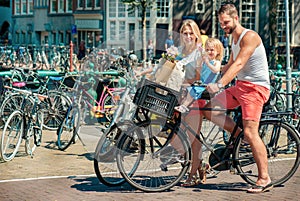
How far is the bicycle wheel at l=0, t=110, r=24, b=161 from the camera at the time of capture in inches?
365

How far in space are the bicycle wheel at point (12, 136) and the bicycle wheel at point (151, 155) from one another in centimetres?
220

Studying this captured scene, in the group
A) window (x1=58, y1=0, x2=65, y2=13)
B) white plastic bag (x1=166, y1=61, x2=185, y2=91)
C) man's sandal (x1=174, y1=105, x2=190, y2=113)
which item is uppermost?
window (x1=58, y1=0, x2=65, y2=13)

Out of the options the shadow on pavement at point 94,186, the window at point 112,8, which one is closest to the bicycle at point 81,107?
the shadow on pavement at point 94,186

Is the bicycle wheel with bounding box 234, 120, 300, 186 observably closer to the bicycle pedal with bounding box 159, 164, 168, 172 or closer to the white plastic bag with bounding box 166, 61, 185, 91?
the bicycle pedal with bounding box 159, 164, 168, 172

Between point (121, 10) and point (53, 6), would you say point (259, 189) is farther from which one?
point (53, 6)

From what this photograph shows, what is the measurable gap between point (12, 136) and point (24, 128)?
0.25m

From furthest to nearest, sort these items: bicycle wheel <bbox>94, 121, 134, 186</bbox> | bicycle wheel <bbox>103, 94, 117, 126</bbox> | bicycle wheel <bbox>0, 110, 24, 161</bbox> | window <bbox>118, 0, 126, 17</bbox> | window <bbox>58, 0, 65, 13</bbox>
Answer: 1. window <bbox>58, 0, 65, 13</bbox>
2. window <bbox>118, 0, 126, 17</bbox>
3. bicycle wheel <bbox>103, 94, 117, 126</bbox>
4. bicycle wheel <bbox>0, 110, 24, 161</bbox>
5. bicycle wheel <bbox>94, 121, 134, 186</bbox>

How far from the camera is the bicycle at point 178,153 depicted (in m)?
7.50

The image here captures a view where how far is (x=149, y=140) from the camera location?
7.59 m

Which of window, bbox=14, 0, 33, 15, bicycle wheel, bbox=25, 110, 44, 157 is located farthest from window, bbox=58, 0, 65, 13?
bicycle wheel, bbox=25, 110, 44, 157

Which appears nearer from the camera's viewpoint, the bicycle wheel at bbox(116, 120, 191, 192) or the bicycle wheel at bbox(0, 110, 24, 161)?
the bicycle wheel at bbox(116, 120, 191, 192)

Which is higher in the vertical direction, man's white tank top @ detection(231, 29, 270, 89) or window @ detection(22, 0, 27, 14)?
window @ detection(22, 0, 27, 14)

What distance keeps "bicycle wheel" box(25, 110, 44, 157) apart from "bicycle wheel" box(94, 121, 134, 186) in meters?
2.09

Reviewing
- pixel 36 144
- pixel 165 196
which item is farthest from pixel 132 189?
pixel 36 144
